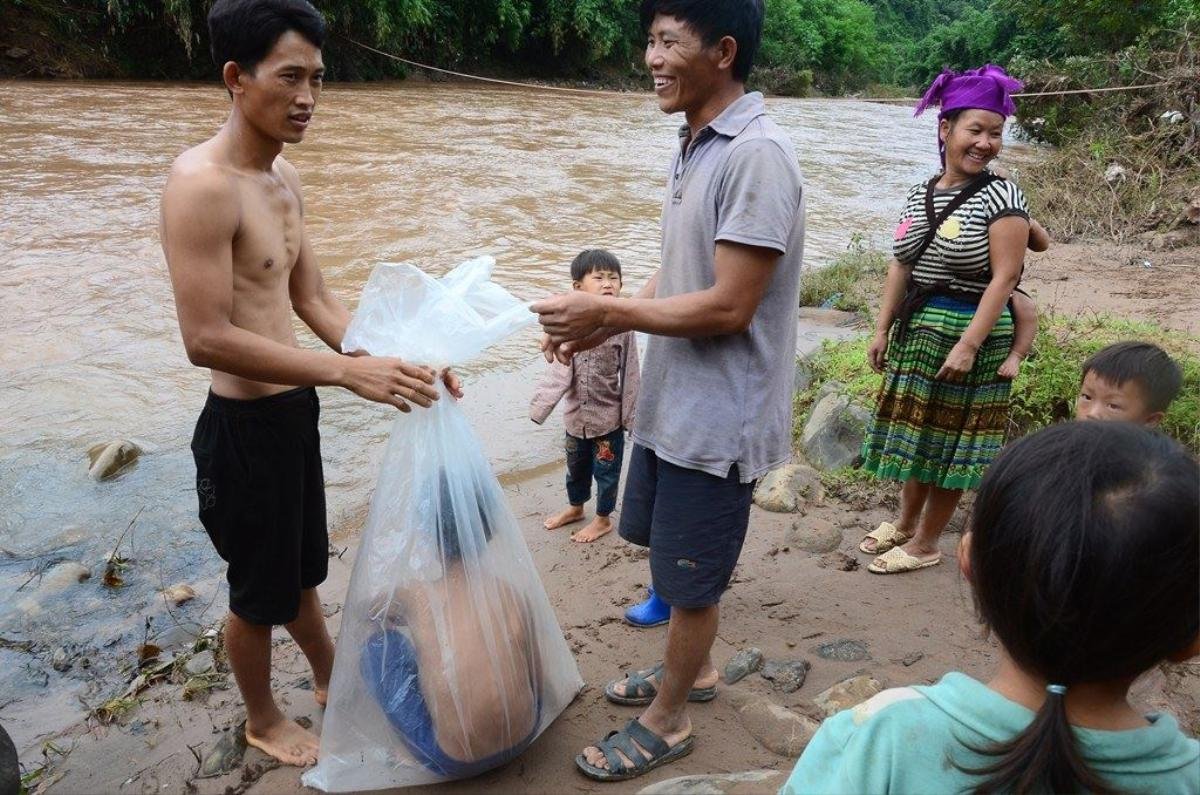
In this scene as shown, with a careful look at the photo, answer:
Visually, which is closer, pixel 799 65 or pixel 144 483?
pixel 144 483

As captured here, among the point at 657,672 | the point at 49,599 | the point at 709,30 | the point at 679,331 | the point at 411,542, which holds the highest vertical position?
the point at 709,30

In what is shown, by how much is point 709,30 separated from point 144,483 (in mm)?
3227

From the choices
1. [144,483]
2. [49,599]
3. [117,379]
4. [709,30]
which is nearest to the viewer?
[709,30]

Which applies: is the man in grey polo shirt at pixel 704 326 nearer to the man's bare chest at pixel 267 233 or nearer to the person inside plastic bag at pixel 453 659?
the person inside plastic bag at pixel 453 659

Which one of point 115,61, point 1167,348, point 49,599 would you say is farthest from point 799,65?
point 49,599

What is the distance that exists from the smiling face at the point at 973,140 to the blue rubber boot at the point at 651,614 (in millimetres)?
1610

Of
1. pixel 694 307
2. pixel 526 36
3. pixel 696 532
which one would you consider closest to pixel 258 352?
pixel 694 307

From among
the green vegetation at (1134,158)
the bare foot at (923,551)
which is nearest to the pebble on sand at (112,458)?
the bare foot at (923,551)

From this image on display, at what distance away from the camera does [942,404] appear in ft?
9.23

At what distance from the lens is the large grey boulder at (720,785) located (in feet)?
5.67

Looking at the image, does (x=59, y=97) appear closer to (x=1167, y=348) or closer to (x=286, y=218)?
(x=286, y=218)

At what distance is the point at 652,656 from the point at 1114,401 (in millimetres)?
1428

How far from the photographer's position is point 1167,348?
405cm

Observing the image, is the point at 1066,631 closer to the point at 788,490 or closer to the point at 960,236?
the point at 960,236
